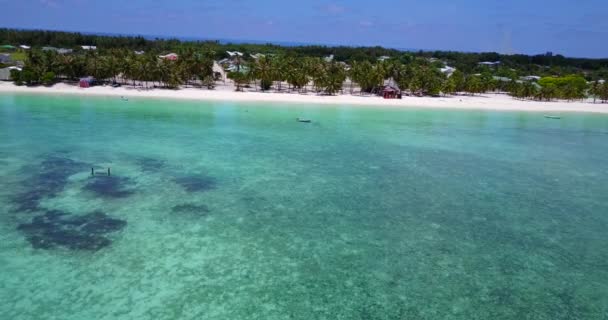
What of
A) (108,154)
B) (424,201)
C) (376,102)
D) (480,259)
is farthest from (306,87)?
(480,259)

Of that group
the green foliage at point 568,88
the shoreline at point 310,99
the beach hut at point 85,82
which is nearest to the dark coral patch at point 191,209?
→ the shoreline at point 310,99

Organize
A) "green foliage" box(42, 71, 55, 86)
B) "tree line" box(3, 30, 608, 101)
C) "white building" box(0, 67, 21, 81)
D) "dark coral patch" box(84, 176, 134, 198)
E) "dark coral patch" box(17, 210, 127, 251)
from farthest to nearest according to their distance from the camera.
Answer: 1. "white building" box(0, 67, 21, 81)
2. "tree line" box(3, 30, 608, 101)
3. "green foliage" box(42, 71, 55, 86)
4. "dark coral patch" box(84, 176, 134, 198)
5. "dark coral patch" box(17, 210, 127, 251)

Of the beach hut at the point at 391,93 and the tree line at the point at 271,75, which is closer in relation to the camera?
the tree line at the point at 271,75

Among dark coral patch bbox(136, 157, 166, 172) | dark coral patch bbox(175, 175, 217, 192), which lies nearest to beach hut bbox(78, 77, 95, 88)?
dark coral patch bbox(136, 157, 166, 172)

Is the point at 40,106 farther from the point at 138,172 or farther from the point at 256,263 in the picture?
the point at 256,263

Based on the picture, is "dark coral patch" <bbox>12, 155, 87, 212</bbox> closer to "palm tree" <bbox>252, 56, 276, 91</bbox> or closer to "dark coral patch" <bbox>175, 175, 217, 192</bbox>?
"dark coral patch" <bbox>175, 175, 217, 192</bbox>

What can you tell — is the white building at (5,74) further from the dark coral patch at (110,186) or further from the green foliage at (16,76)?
the dark coral patch at (110,186)
